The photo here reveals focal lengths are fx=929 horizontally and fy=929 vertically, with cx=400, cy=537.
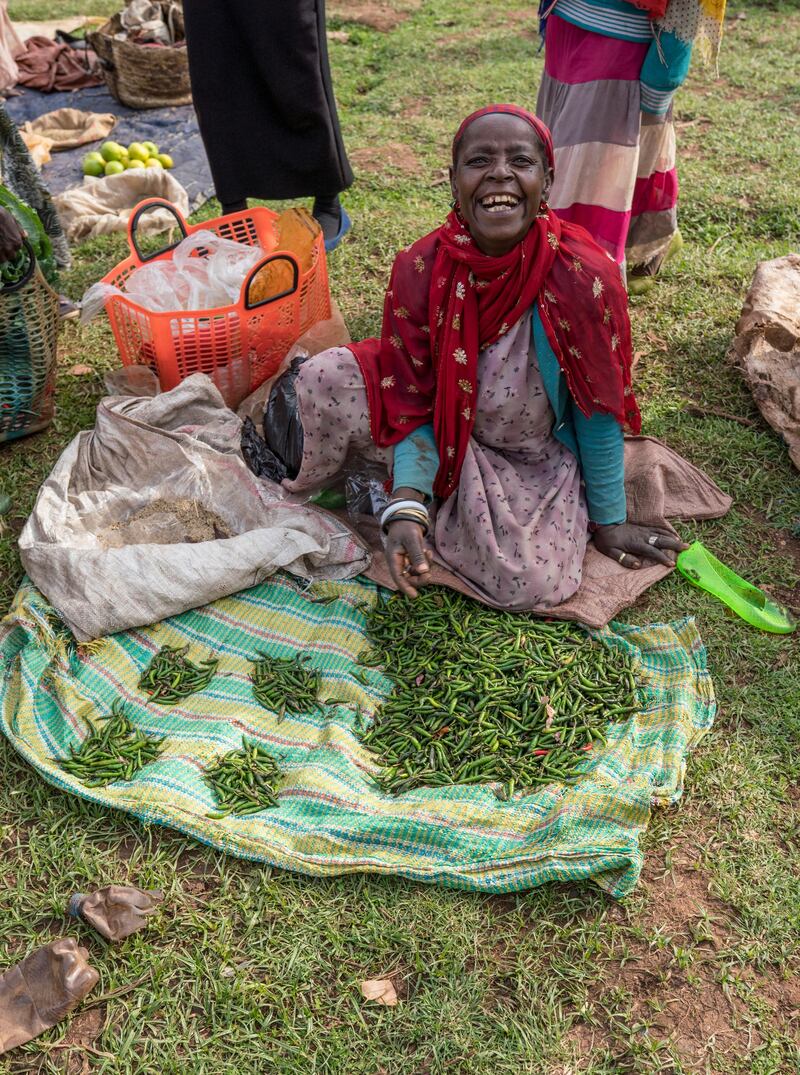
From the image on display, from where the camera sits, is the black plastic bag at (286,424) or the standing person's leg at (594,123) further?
the standing person's leg at (594,123)

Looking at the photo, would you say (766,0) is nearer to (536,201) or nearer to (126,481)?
(536,201)

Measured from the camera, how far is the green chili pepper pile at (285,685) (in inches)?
119

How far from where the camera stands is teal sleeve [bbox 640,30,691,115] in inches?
141

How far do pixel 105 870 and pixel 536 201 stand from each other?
231cm

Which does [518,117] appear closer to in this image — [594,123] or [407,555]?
[594,123]

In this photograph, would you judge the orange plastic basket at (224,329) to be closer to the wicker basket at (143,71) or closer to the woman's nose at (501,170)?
the woman's nose at (501,170)

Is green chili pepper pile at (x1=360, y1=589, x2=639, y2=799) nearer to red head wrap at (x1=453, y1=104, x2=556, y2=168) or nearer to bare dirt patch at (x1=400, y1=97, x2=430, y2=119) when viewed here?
red head wrap at (x1=453, y1=104, x2=556, y2=168)

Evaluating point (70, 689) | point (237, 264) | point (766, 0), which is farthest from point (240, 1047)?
point (766, 0)

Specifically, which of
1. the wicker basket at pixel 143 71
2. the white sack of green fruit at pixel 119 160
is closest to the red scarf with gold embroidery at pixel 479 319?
the white sack of green fruit at pixel 119 160

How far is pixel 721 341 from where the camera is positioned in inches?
179

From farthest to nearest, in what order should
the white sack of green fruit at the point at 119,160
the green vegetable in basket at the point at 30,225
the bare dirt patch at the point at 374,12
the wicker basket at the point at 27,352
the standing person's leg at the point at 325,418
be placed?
1. the bare dirt patch at the point at 374,12
2. the white sack of green fruit at the point at 119,160
3. the green vegetable in basket at the point at 30,225
4. the wicker basket at the point at 27,352
5. the standing person's leg at the point at 325,418

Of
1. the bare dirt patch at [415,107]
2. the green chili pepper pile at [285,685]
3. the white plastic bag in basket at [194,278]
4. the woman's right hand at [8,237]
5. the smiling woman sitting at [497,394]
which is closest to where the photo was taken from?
the smiling woman sitting at [497,394]

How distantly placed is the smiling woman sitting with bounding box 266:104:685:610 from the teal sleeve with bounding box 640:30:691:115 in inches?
40.6

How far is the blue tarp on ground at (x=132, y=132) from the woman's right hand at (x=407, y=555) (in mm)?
3679
